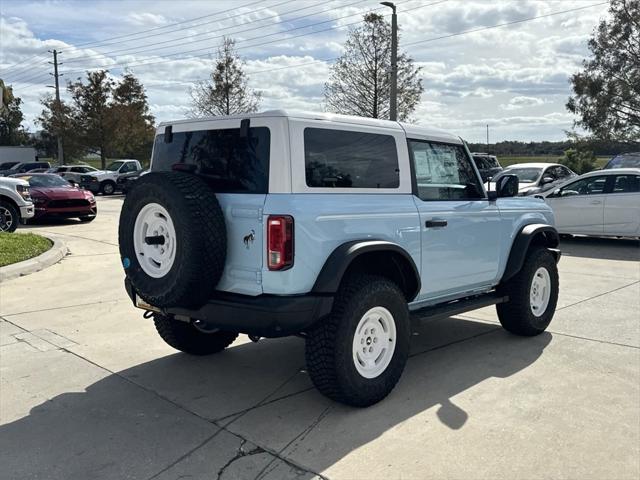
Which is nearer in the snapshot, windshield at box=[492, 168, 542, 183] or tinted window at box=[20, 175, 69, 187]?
windshield at box=[492, 168, 542, 183]

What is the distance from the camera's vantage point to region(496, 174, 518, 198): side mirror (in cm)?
546

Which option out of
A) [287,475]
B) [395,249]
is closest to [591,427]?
[395,249]

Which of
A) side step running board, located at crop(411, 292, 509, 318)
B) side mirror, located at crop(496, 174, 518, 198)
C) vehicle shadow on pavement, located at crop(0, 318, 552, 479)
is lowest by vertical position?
vehicle shadow on pavement, located at crop(0, 318, 552, 479)

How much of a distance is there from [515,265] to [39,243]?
8.53 meters

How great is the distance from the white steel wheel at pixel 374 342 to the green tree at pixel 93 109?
140 ft

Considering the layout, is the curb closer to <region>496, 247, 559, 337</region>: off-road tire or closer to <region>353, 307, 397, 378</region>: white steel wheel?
<region>353, 307, 397, 378</region>: white steel wheel

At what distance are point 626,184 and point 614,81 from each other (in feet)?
72.4

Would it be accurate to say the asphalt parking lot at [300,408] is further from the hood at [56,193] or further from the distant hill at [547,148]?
the distant hill at [547,148]

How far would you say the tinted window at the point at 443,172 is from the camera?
4.72 m

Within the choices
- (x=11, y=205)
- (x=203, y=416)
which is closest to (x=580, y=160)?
(x=11, y=205)

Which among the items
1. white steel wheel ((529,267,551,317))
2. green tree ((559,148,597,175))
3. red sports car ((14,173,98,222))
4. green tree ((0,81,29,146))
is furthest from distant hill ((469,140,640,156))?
green tree ((0,81,29,146))

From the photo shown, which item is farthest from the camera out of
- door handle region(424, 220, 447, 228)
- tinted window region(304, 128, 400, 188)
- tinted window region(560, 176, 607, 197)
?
tinted window region(560, 176, 607, 197)

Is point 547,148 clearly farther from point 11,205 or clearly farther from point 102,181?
point 11,205

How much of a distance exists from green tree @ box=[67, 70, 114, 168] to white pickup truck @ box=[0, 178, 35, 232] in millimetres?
31541
